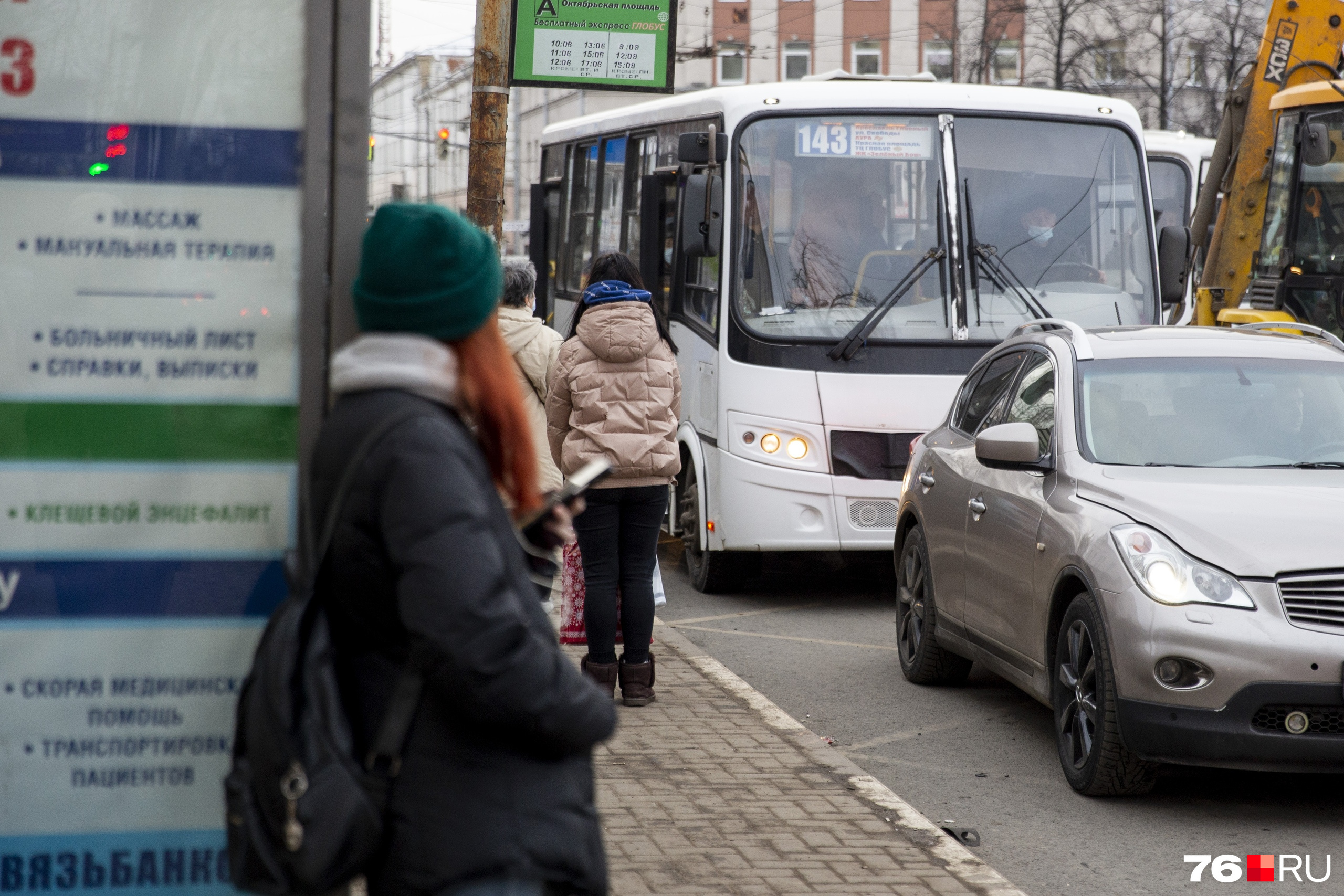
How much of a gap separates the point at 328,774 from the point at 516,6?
1096cm

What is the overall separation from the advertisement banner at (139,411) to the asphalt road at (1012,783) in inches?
116

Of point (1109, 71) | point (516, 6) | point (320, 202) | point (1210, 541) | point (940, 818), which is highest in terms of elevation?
point (1109, 71)

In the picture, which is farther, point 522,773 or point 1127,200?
point 1127,200

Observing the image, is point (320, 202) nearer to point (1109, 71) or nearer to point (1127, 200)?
point (1127, 200)

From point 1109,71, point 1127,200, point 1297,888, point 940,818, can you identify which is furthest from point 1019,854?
point 1109,71

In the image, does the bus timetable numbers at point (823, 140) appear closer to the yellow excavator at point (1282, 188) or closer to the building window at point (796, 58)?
the yellow excavator at point (1282, 188)

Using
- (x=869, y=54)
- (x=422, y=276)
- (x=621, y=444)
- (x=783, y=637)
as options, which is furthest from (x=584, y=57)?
(x=869, y=54)

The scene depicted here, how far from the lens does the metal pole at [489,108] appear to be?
32.0 feet

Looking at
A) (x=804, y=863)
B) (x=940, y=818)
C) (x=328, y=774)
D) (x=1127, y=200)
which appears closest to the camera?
(x=328, y=774)

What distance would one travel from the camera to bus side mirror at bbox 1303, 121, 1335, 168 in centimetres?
1165

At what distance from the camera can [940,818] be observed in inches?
233

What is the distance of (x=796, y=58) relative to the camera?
60.4 m

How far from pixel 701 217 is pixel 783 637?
285 centimetres

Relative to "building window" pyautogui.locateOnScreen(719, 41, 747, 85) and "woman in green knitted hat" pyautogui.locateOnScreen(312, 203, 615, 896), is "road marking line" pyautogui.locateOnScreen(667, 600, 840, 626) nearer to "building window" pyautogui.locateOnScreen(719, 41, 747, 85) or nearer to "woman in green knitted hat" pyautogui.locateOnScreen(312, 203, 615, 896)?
"woman in green knitted hat" pyautogui.locateOnScreen(312, 203, 615, 896)
